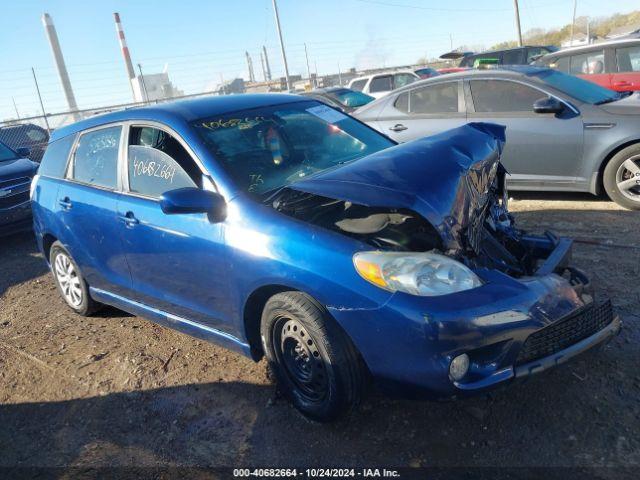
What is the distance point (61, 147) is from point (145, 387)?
7.76ft

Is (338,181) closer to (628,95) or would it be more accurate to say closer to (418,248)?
(418,248)

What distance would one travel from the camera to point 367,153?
3.77 meters

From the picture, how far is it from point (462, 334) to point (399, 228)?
0.70 metres

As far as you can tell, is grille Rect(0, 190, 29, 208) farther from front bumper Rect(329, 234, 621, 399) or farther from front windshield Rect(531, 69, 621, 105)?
front windshield Rect(531, 69, 621, 105)

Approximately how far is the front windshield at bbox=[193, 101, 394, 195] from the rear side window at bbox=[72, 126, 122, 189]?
89 cm

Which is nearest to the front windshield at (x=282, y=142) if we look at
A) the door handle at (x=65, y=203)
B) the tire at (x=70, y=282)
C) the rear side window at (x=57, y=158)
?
the door handle at (x=65, y=203)

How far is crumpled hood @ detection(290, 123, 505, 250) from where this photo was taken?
103 inches

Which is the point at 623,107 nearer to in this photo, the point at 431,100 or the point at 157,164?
the point at 431,100

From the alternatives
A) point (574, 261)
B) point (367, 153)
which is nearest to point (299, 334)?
point (367, 153)

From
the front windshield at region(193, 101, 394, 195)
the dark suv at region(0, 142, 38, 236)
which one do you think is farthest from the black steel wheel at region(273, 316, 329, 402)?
the dark suv at region(0, 142, 38, 236)

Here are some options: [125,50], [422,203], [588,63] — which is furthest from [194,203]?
[125,50]

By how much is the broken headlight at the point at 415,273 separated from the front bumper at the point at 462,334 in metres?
0.04

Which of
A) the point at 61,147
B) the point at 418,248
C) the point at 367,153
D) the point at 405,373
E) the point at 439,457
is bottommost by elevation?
the point at 439,457

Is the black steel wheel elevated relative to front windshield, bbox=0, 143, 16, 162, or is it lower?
lower
